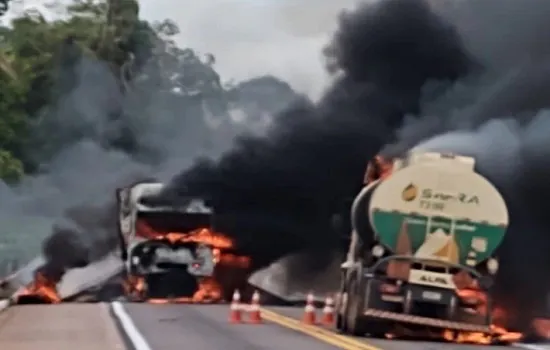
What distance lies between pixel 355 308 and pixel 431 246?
5.79ft

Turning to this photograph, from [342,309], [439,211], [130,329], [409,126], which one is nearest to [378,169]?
[439,211]

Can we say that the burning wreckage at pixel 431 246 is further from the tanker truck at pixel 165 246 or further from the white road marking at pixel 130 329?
the tanker truck at pixel 165 246

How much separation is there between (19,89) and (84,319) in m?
21.3

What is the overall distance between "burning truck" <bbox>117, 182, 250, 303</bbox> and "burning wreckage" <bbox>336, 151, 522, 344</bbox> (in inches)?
561

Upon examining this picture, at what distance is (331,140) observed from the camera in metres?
40.9

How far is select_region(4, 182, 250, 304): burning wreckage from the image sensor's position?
42.1 meters

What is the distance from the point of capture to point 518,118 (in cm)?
3416

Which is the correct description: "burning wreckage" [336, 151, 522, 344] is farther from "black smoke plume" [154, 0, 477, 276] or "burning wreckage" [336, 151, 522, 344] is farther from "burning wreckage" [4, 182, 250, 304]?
"burning wreckage" [4, 182, 250, 304]

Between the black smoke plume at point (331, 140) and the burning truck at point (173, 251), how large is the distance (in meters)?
0.54

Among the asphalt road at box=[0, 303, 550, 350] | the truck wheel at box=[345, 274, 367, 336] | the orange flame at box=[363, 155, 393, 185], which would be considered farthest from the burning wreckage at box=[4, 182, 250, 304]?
the truck wheel at box=[345, 274, 367, 336]

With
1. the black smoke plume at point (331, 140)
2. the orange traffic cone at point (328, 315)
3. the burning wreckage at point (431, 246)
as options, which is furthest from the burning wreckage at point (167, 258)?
the burning wreckage at point (431, 246)

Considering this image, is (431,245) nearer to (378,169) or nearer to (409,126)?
(378,169)

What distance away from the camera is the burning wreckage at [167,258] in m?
42.1

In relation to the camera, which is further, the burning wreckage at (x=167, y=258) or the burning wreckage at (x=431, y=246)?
the burning wreckage at (x=167, y=258)
